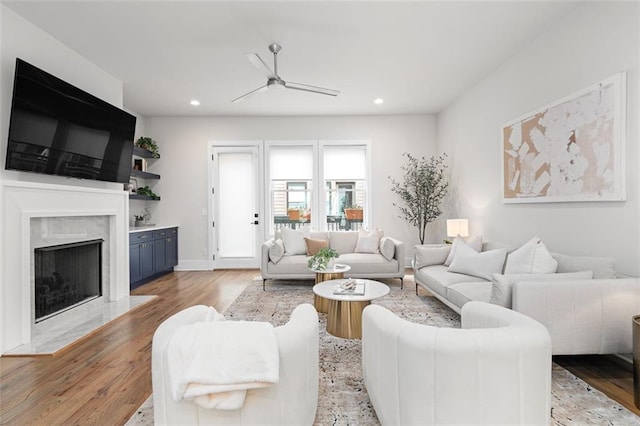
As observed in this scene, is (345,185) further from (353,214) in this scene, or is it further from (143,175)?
(143,175)

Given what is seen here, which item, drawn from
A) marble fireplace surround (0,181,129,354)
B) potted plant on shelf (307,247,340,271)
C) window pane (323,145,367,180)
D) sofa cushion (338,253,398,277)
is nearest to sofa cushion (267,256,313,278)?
sofa cushion (338,253,398,277)

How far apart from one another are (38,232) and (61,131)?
38.9 inches

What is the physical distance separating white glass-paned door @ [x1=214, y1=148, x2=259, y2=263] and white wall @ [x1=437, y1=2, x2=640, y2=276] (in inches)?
148

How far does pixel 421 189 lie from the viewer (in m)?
5.58

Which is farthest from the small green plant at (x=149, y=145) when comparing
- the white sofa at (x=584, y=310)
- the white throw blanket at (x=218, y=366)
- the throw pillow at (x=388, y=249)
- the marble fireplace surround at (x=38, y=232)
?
the white sofa at (x=584, y=310)

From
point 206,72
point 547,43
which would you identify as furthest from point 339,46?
point 547,43

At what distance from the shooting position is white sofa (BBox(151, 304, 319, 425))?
4.32 ft

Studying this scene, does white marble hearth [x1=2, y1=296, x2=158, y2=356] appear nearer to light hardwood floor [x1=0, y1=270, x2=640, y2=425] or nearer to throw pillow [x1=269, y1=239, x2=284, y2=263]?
light hardwood floor [x1=0, y1=270, x2=640, y2=425]

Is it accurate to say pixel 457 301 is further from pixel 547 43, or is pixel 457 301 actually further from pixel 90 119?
pixel 90 119

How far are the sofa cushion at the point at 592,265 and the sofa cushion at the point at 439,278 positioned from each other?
2.48 ft

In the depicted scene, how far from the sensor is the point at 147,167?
20.0 ft

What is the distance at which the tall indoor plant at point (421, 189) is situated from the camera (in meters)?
5.57

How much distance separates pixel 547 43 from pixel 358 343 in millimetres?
3377

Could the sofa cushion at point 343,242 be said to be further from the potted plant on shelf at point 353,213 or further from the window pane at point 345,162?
the window pane at point 345,162
